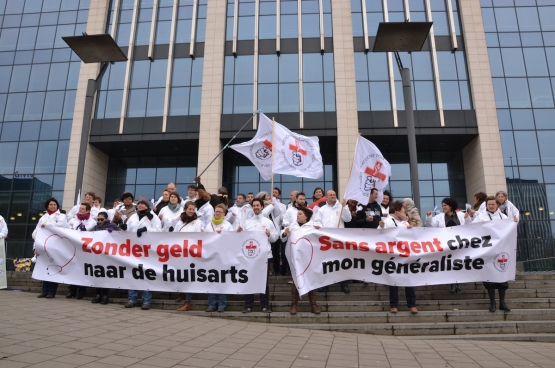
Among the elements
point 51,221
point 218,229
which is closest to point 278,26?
point 51,221

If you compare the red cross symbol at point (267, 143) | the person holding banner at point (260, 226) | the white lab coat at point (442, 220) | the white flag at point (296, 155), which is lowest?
the person holding banner at point (260, 226)

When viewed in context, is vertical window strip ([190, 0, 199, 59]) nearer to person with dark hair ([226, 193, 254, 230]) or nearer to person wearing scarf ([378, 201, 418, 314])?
person with dark hair ([226, 193, 254, 230])

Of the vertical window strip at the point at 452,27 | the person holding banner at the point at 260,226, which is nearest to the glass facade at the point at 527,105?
the vertical window strip at the point at 452,27

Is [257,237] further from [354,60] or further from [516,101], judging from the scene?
[516,101]

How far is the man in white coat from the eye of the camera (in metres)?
7.87

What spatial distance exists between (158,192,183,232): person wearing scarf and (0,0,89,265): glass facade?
59.9 feet

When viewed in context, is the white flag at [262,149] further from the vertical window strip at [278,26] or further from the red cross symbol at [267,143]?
the vertical window strip at [278,26]

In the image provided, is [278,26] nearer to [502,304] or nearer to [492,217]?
[492,217]

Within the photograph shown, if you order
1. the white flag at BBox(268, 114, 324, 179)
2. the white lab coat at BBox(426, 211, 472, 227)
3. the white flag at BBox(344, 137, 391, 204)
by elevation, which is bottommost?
the white lab coat at BBox(426, 211, 472, 227)

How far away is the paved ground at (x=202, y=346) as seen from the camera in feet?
13.4

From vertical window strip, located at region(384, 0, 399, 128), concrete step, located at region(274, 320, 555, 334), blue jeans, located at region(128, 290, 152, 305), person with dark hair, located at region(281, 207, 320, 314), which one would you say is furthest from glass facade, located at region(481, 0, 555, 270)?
blue jeans, located at region(128, 290, 152, 305)

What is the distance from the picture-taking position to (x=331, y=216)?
8.10 meters

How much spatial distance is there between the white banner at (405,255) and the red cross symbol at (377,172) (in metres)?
1.65

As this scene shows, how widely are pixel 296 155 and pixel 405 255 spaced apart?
4074 millimetres
